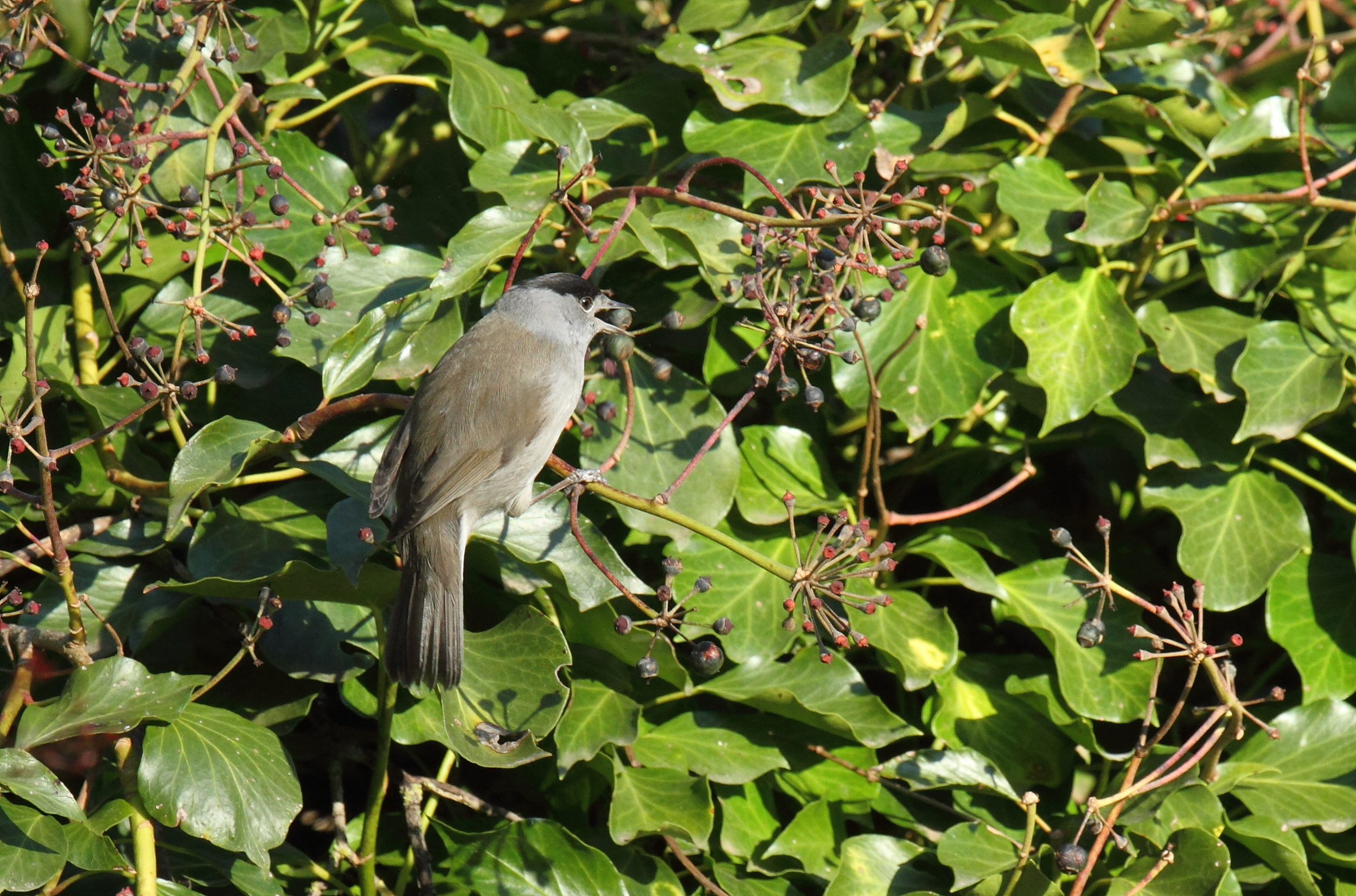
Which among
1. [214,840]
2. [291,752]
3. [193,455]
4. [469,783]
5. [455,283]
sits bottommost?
[469,783]

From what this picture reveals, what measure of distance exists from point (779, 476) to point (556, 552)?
0.61 meters

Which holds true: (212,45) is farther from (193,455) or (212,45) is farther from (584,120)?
(193,455)

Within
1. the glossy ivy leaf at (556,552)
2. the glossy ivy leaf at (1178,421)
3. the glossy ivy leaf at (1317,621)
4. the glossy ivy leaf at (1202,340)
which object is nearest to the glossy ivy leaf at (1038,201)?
the glossy ivy leaf at (1202,340)

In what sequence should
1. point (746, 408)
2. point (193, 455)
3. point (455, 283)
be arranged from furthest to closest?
point (746, 408) → point (455, 283) → point (193, 455)

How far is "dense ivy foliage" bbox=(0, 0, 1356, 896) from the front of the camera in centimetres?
228

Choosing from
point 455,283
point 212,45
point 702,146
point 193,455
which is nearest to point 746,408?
point 702,146

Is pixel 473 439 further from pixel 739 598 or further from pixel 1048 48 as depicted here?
pixel 1048 48

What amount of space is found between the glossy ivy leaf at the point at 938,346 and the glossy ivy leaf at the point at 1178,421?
0.29m

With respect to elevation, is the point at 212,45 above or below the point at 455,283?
above

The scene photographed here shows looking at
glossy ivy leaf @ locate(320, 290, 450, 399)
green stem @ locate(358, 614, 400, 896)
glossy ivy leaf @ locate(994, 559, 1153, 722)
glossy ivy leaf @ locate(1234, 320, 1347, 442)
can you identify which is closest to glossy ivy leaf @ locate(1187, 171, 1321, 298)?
glossy ivy leaf @ locate(1234, 320, 1347, 442)

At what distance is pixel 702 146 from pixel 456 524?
1042 mm

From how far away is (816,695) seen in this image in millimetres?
2502

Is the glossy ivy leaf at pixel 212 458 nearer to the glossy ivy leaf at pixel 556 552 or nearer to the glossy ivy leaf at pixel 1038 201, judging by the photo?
the glossy ivy leaf at pixel 556 552

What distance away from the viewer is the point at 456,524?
2.56 meters
